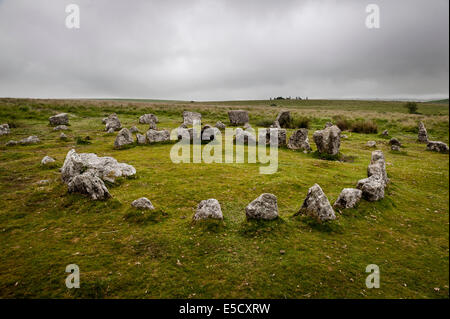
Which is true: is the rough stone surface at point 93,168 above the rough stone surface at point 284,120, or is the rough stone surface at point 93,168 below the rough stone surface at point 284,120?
below

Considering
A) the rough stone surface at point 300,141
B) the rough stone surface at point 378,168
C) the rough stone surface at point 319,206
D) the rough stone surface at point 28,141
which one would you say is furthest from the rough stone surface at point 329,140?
the rough stone surface at point 28,141

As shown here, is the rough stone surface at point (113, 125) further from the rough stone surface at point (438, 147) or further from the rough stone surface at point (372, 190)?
the rough stone surface at point (438, 147)

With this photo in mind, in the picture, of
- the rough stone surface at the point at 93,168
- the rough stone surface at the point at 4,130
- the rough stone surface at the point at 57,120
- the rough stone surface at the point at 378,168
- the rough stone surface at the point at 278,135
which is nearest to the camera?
the rough stone surface at the point at 93,168

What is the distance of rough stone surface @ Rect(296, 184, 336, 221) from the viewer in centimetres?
905

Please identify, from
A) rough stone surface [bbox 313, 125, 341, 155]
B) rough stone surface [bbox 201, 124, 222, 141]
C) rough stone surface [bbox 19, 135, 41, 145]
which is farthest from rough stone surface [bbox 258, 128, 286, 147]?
rough stone surface [bbox 19, 135, 41, 145]

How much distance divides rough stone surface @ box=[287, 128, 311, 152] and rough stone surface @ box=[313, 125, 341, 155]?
6.38 ft

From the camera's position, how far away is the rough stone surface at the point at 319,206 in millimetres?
9055

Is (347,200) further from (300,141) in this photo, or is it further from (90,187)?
(300,141)

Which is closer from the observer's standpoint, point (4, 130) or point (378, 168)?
point (378, 168)

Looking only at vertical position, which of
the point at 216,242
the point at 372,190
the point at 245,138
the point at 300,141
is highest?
the point at 245,138

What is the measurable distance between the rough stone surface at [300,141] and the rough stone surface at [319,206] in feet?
48.1

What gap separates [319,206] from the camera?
9.09 metres

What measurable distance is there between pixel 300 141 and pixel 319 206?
15.2m

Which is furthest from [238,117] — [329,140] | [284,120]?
[329,140]
